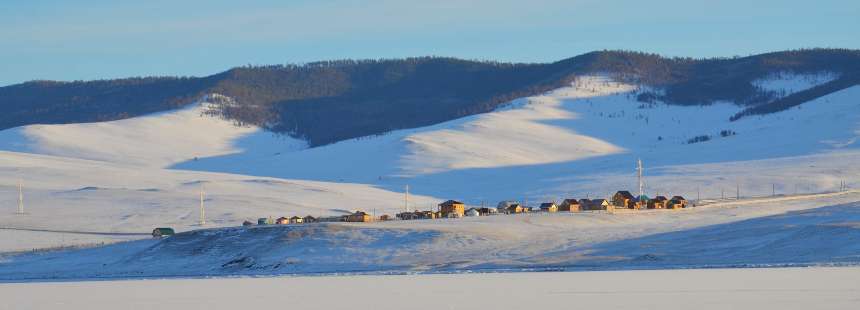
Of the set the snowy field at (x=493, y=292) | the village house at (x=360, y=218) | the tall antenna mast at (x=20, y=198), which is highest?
the tall antenna mast at (x=20, y=198)

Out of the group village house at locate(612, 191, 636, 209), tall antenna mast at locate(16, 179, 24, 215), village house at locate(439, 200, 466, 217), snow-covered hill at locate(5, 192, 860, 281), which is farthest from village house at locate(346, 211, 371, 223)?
tall antenna mast at locate(16, 179, 24, 215)

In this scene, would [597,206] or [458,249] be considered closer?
[458,249]

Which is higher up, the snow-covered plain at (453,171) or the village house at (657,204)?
the snow-covered plain at (453,171)

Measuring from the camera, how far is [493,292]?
117 ft

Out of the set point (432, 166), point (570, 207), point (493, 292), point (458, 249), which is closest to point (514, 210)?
point (570, 207)

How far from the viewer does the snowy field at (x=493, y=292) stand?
32125mm

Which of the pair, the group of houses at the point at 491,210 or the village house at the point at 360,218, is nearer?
the village house at the point at 360,218

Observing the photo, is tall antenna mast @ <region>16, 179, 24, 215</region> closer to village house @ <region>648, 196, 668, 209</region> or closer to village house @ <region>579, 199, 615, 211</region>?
village house @ <region>579, 199, 615, 211</region>

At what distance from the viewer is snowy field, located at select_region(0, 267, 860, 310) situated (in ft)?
105

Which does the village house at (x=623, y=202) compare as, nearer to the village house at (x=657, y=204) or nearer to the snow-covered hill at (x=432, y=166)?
the village house at (x=657, y=204)

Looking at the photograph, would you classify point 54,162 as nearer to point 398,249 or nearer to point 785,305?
point 398,249

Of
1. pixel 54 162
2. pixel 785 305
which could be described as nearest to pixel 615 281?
pixel 785 305

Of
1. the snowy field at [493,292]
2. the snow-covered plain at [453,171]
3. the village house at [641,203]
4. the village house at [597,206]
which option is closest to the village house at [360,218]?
the snow-covered plain at [453,171]

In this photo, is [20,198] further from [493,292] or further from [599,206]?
[493,292]
